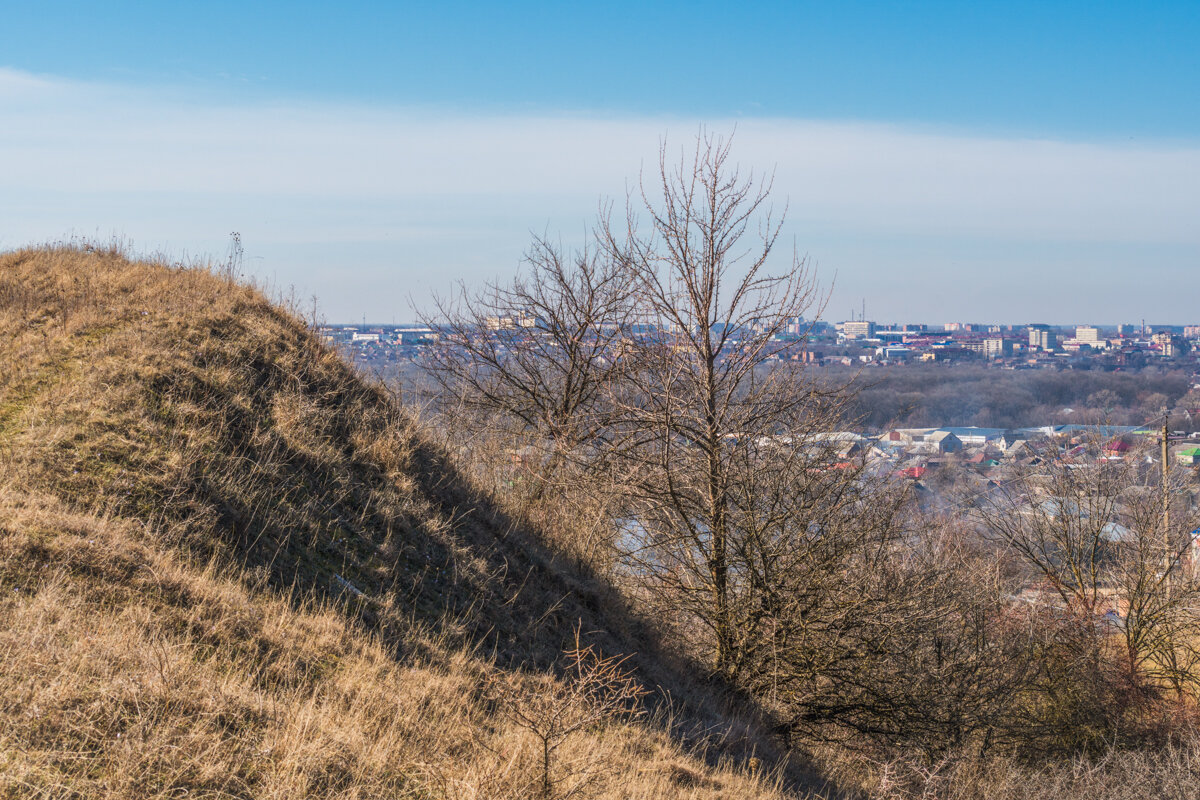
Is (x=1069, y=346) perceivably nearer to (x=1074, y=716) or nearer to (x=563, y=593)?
(x=1074, y=716)

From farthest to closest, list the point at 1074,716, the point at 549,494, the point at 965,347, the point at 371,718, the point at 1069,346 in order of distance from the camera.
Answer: the point at 1069,346 → the point at 965,347 → the point at 1074,716 → the point at 549,494 → the point at 371,718

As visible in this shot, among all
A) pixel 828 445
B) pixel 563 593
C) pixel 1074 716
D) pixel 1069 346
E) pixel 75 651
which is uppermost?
pixel 1069 346

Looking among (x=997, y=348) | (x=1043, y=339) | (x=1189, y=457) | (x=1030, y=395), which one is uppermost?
(x=1043, y=339)

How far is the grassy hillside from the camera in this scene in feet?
12.6

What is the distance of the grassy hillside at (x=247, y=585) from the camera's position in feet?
12.6

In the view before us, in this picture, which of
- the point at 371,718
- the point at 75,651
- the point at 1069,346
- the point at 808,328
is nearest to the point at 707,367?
the point at 808,328

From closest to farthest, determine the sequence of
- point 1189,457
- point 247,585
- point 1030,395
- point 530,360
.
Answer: point 247,585 < point 530,360 < point 1189,457 < point 1030,395

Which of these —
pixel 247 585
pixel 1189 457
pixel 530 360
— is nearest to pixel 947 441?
pixel 1189 457

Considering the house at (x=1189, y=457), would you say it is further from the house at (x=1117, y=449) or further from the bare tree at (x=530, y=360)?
the bare tree at (x=530, y=360)

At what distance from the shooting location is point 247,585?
19.5ft

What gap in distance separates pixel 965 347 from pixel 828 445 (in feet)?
276

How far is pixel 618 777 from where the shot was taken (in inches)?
207

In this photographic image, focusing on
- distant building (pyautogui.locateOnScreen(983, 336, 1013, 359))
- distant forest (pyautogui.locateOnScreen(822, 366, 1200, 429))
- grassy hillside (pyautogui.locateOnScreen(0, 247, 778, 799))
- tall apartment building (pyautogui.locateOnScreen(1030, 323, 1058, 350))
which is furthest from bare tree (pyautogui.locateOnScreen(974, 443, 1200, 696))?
tall apartment building (pyautogui.locateOnScreen(1030, 323, 1058, 350))

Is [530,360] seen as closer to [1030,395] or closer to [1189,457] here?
[1189,457]
